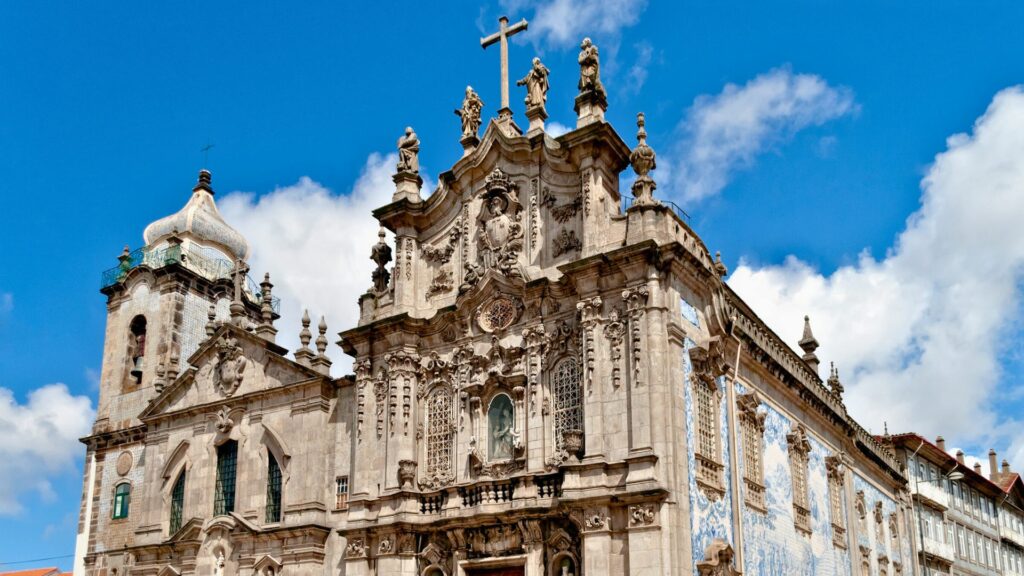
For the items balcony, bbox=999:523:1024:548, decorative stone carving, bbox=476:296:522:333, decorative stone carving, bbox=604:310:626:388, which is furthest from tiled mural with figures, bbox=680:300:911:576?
balcony, bbox=999:523:1024:548

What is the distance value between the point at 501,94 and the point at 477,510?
10.6m

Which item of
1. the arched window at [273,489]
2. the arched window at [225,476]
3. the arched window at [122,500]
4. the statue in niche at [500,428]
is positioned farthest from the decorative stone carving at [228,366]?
the statue in niche at [500,428]

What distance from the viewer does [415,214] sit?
28359 mm

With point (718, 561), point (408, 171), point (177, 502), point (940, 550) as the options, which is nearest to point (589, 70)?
point (408, 171)

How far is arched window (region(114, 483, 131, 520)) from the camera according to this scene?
3338 cm

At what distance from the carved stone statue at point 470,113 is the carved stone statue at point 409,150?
1498 mm

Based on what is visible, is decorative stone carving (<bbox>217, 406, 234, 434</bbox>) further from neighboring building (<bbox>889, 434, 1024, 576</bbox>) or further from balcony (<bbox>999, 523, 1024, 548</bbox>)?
balcony (<bbox>999, 523, 1024, 548</bbox>)

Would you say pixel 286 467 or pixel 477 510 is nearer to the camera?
pixel 477 510

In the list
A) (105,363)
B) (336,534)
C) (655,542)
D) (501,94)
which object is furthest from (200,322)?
(655,542)

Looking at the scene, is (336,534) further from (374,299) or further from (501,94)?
(501,94)

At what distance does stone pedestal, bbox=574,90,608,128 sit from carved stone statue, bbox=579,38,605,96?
0.10 m

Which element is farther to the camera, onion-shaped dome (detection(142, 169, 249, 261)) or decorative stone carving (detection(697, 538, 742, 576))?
onion-shaped dome (detection(142, 169, 249, 261))

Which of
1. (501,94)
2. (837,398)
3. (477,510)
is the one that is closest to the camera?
(477,510)

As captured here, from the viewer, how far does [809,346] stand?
36.5m
